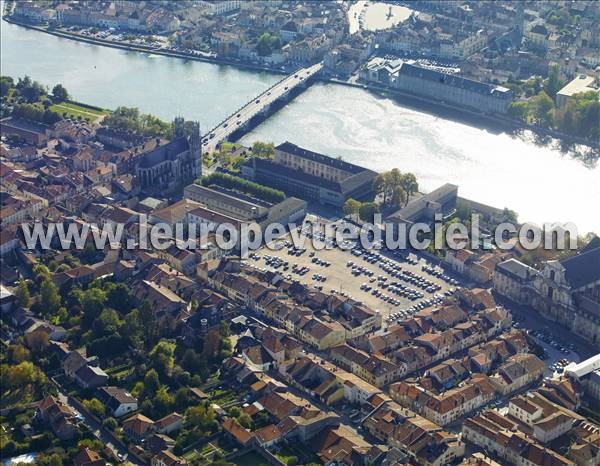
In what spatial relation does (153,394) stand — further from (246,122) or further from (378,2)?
(378,2)

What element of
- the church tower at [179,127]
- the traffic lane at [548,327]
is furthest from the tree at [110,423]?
the church tower at [179,127]

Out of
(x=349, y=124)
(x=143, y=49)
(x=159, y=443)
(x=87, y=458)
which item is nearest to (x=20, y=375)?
(x=87, y=458)

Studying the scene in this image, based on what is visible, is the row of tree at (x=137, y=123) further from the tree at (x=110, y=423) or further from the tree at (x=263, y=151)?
the tree at (x=110, y=423)

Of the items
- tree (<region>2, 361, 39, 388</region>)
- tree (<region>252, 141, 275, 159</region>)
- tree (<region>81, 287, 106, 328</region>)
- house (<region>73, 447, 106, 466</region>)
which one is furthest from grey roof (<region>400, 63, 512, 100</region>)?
Answer: house (<region>73, 447, 106, 466</region>)

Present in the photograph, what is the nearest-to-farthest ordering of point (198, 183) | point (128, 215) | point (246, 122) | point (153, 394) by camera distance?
point (153, 394)
point (128, 215)
point (198, 183)
point (246, 122)

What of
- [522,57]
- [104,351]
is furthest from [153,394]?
[522,57]

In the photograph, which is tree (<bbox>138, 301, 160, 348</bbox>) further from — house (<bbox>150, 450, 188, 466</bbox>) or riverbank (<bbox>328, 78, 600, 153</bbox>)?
riverbank (<bbox>328, 78, 600, 153</bbox>)

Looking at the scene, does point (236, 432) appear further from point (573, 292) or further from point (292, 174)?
point (292, 174)
